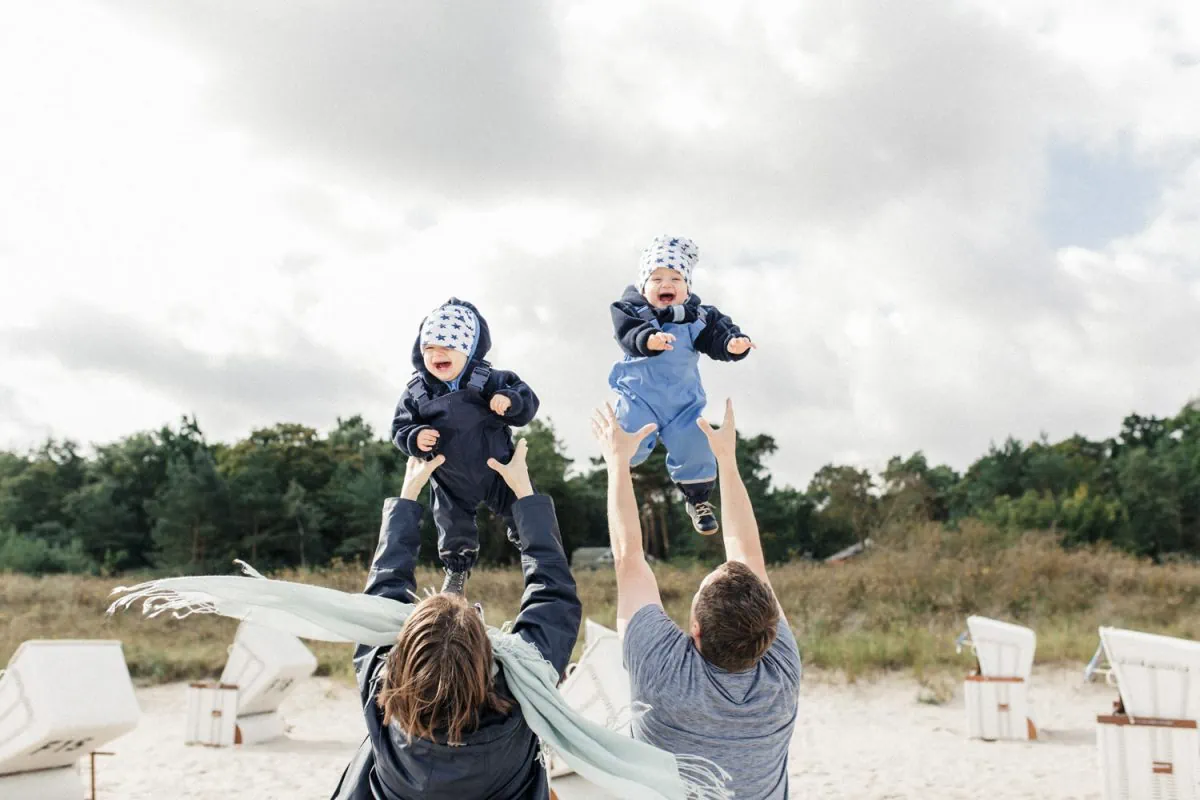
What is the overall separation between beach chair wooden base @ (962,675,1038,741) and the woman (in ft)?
35.5

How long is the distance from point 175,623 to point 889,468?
104 ft

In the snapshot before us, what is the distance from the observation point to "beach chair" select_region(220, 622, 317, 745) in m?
12.3

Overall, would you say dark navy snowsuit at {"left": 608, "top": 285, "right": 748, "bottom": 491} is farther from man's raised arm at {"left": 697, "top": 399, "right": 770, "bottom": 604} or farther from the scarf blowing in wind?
the scarf blowing in wind

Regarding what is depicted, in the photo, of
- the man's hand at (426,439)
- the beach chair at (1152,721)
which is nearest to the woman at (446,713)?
the man's hand at (426,439)

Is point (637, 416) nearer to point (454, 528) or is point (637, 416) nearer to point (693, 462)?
point (693, 462)

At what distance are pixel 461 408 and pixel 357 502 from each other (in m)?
29.2

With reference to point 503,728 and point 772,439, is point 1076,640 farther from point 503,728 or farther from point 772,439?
point 503,728

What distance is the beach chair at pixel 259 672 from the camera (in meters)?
12.3

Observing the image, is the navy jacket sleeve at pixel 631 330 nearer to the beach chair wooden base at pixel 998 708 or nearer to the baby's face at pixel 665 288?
the baby's face at pixel 665 288

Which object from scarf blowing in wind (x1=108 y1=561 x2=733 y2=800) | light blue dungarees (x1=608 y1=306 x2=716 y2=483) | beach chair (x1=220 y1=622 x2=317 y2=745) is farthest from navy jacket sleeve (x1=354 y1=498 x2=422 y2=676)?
beach chair (x1=220 y1=622 x2=317 y2=745)

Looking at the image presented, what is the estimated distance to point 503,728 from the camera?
94.0 inches

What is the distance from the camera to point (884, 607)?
18.3 meters

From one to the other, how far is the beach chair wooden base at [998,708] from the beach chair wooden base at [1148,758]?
4198mm

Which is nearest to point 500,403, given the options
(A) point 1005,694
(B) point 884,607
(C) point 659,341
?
(C) point 659,341
